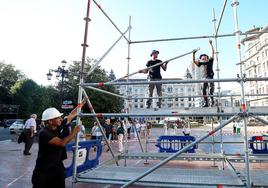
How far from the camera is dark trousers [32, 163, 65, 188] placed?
305 centimetres

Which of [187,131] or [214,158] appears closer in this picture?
[214,158]

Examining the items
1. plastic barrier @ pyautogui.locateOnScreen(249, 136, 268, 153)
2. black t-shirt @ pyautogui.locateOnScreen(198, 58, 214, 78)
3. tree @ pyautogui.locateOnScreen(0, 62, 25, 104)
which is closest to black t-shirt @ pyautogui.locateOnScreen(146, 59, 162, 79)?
black t-shirt @ pyautogui.locateOnScreen(198, 58, 214, 78)

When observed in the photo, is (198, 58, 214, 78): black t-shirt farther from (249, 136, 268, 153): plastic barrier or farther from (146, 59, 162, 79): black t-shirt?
(249, 136, 268, 153): plastic barrier

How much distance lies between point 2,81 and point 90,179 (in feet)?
196

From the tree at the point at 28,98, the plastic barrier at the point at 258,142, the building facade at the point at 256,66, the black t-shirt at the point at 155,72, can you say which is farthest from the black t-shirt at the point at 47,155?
the tree at the point at 28,98

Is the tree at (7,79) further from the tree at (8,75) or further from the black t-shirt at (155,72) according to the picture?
the black t-shirt at (155,72)

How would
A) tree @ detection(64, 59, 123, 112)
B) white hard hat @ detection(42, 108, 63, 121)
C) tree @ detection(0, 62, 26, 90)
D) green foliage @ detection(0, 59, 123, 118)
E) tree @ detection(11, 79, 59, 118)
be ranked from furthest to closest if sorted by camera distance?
tree @ detection(0, 62, 26, 90)
tree @ detection(11, 79, 59, 118)
green foliage @ detection(0, 59, 123, 118)
tree @ detection(64, 59, 123, 112)
white hard hat @ detection(42, 108, 63, 121)

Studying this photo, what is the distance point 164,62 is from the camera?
20.2 feet

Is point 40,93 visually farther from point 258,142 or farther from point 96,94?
point 258,142

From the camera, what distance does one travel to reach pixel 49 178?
311 centimetres

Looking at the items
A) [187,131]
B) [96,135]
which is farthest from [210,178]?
[187,131]

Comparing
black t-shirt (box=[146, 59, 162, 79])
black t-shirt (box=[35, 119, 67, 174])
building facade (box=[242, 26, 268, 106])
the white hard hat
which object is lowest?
black t-shirt (box=[35, 119, 67, 174])

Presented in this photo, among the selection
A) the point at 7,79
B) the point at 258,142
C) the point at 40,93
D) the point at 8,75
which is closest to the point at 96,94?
the point at 40,93

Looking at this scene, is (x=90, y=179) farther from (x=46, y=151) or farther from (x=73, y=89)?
(x=73, y=89)
